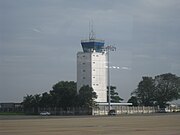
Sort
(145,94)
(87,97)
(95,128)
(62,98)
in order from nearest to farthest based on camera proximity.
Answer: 1. (95,128)
2. (87,97)
3. (62,98)
4. (145,94)

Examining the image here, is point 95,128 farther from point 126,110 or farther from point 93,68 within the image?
point 93,68

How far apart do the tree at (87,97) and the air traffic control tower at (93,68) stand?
4.21 m

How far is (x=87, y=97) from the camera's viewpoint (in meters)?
98.8

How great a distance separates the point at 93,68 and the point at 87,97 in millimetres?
9334

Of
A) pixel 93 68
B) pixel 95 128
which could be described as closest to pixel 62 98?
pixel 93 68

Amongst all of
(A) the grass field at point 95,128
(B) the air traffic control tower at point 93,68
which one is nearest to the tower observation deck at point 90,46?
(B) the air traffic control tower at point 93,68

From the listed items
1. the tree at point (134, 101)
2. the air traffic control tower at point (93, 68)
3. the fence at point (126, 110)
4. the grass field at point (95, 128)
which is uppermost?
the air traffic control tower at point (93, 68)

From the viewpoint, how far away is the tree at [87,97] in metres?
96.8

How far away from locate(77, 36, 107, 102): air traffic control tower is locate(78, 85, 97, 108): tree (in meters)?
4.21

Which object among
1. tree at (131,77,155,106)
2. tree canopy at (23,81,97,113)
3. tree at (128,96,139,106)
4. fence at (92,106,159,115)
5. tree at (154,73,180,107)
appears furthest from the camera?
tree at (128,96,139,106)

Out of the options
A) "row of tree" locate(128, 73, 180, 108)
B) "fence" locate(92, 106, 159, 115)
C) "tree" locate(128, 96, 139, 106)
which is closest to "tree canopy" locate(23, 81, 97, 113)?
"fence" locate(92, 106, 159, 115)

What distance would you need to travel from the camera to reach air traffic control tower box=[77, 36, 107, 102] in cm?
10322

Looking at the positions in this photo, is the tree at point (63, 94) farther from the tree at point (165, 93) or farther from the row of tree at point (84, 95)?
the tree at point (165, 93)

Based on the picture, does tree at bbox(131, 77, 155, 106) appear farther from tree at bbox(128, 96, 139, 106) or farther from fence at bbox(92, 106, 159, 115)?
fence at bbox(92, 106, 159, 115)
